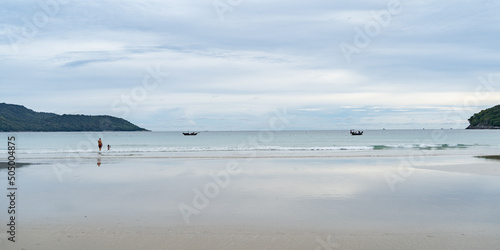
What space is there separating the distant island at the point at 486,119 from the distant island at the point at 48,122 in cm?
16870

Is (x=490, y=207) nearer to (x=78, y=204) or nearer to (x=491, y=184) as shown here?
(x=491, y=184)

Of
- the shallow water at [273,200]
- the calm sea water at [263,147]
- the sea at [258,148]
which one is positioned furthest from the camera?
the calm sea water at [263,147]

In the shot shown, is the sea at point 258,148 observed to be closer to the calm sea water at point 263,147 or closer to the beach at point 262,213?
the calm sea water at point 263,147

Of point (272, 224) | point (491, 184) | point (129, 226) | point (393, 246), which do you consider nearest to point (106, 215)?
point (129, 226)

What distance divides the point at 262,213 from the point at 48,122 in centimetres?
19592

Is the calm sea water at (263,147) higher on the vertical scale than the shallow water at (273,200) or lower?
higher

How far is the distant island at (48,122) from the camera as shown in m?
167

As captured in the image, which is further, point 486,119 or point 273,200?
point 486,119

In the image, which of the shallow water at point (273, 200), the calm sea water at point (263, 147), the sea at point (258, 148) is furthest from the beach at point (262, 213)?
the calm sea water at point (263, 147)

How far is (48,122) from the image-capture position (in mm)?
179750

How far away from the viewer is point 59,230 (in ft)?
27.2

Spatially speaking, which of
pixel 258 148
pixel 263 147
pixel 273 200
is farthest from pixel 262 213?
pixel 263 147

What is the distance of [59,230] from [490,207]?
10931 millimetres

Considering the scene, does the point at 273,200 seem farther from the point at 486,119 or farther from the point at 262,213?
the point at 486,119
